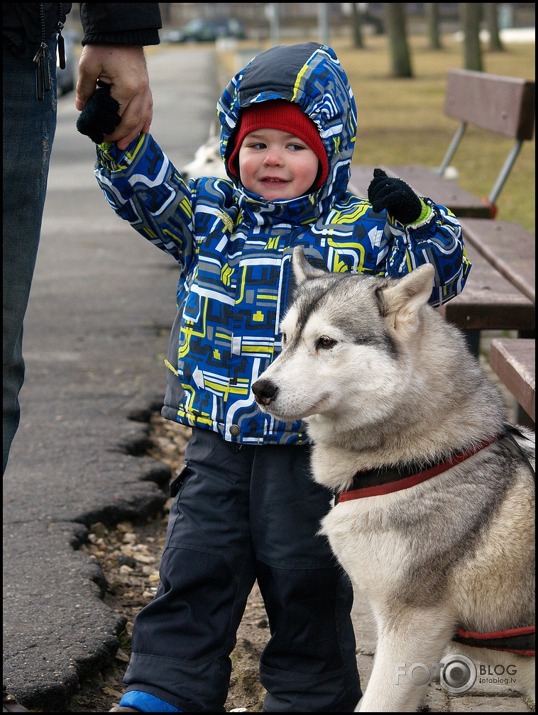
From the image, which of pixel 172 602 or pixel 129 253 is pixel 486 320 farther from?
pixel 129 253

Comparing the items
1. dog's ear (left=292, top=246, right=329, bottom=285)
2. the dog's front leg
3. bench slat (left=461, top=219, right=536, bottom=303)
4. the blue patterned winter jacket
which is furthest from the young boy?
bench slat (left=461, top=219, right=536, bottom=303)

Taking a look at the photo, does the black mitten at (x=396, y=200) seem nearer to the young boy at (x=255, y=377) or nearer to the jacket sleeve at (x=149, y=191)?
the young boy at (x=255, y=377)

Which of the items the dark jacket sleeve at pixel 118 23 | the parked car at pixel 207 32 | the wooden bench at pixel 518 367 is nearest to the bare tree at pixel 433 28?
the parked car at pixel 207 32

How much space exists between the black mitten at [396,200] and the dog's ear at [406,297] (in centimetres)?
23

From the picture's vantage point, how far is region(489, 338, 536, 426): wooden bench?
325 cm

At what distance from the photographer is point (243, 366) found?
2939 millimetres

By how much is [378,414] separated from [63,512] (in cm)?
214

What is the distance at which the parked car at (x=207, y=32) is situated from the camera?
88.2 metres

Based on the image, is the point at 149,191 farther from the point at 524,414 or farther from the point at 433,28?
the point at 433,28

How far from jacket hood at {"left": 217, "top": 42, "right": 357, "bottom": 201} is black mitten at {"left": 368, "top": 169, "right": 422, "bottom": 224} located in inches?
9.3

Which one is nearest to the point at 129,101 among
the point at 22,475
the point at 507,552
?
the point at 507,552

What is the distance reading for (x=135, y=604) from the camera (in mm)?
3803

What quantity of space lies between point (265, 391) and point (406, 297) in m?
0.43

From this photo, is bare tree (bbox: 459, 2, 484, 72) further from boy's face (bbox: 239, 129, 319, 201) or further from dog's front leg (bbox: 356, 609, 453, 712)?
dog's front leg (bbox: 356, 609, 453, 712)
